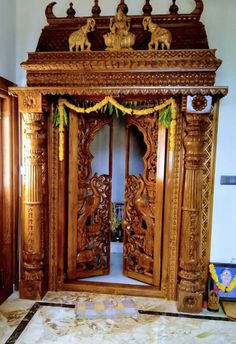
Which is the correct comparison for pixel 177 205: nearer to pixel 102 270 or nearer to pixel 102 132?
pixel 102 270

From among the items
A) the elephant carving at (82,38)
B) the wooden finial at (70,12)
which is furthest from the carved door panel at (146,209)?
the wooden finial at (70,12)

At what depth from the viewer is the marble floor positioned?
2.35 metres

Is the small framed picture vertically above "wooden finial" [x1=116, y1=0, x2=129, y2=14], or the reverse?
"wooden finial" [x1=116, y1=0, x2=129, y2=14]

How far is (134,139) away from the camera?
3.79 m

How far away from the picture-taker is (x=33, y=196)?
280 cm

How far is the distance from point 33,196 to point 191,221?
146 cm

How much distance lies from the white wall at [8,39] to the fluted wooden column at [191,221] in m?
1.72

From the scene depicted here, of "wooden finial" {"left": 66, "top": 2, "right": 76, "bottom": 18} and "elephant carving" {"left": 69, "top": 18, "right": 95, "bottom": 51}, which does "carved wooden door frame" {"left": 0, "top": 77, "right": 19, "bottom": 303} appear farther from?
"wooden finial" {"left": 66, "top": 2, "right": 76, "bottom": 18}

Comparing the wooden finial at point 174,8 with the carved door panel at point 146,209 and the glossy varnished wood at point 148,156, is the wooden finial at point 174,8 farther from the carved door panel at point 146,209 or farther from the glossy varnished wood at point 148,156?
the carved door panel at point 146,209

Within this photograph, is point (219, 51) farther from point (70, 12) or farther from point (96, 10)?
point (70, 12)

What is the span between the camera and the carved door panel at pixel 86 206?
3043 mm

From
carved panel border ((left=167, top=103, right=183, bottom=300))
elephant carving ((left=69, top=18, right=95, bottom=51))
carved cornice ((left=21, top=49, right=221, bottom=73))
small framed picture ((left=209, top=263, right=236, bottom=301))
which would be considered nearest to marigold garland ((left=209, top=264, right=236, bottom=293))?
small framed picture ((left=209, top=263, right=236, bottom=301))

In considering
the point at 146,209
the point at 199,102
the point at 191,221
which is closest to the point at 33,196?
the point at 146,209

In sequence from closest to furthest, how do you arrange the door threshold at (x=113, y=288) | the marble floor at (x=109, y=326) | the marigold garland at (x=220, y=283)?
the marble floor at (x=109, y=326) < the marigold garland at (x=220, y=283) < the door threshold at (x=113, y=288)
